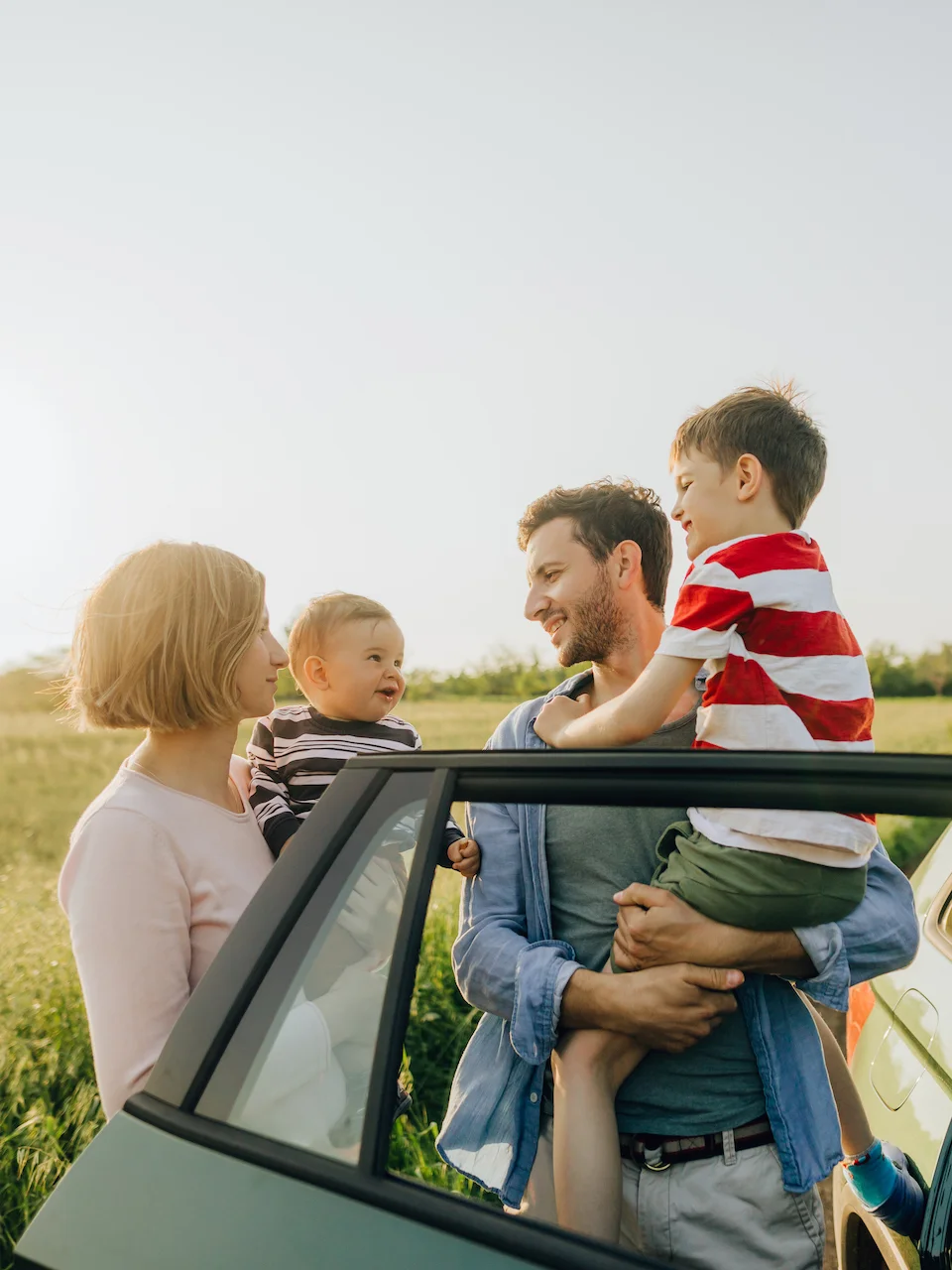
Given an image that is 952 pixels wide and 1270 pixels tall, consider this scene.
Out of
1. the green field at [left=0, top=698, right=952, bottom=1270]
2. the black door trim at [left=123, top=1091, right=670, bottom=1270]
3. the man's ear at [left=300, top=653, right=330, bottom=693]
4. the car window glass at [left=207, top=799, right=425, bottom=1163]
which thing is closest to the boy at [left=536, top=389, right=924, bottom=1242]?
the green field at [left=0, top=698, right=952, bottom=1270]

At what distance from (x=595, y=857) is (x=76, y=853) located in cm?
89

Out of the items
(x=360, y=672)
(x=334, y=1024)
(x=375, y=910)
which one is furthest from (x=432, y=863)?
(x=360, y=672)

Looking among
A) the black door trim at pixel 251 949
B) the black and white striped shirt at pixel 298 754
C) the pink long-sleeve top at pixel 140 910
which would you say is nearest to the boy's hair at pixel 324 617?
the black and white striped shirt at pixel 298 754

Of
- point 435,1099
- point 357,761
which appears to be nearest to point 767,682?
point 357,761

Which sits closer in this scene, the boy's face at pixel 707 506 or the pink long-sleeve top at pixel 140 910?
the pink long-sleeve top at pixel 140 910

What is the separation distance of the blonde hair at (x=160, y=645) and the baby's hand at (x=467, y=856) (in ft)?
1.70

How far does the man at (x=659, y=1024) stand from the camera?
5.08 feet

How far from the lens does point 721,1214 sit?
1.57m

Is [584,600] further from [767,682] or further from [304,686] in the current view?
[304,686]

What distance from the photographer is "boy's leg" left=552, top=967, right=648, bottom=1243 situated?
1.52 metres

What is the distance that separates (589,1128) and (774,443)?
124 centimetres

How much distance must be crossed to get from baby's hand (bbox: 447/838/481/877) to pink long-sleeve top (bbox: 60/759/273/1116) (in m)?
0.38

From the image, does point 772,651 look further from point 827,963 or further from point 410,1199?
point 410,1199

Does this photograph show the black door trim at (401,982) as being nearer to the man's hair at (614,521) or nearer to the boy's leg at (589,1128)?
the boy's leg at (589,1128)
